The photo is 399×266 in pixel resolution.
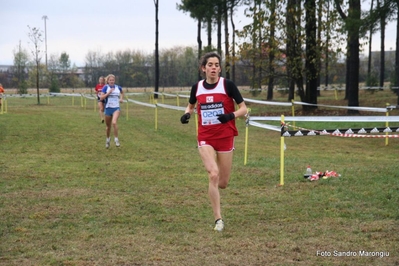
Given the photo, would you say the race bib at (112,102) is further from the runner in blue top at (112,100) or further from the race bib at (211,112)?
the race bib at (211,112)

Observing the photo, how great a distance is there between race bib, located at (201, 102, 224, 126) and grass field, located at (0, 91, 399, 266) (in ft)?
4.24

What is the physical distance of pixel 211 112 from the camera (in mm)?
7148

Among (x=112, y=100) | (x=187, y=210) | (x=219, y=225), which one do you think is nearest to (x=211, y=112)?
(x=219, y=225)

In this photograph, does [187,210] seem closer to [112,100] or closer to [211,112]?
[211,112]

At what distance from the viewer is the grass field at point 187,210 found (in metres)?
6.06

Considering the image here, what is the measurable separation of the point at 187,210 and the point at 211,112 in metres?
1.77

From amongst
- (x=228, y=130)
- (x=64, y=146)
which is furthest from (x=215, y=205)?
(x=64, y=146)

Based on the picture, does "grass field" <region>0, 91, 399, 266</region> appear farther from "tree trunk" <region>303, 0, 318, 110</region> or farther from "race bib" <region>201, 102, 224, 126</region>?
"tree trunk" <region>303, 0, 318, 110</region>

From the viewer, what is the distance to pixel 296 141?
63.5 feet

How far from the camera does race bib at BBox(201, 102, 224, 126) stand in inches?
281

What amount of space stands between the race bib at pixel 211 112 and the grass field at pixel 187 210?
129cm

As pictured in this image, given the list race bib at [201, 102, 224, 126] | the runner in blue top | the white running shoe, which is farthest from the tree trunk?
the white running shoe

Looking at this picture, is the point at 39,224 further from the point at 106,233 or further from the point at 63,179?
the point at 63,179

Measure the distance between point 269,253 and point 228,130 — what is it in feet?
5.83
